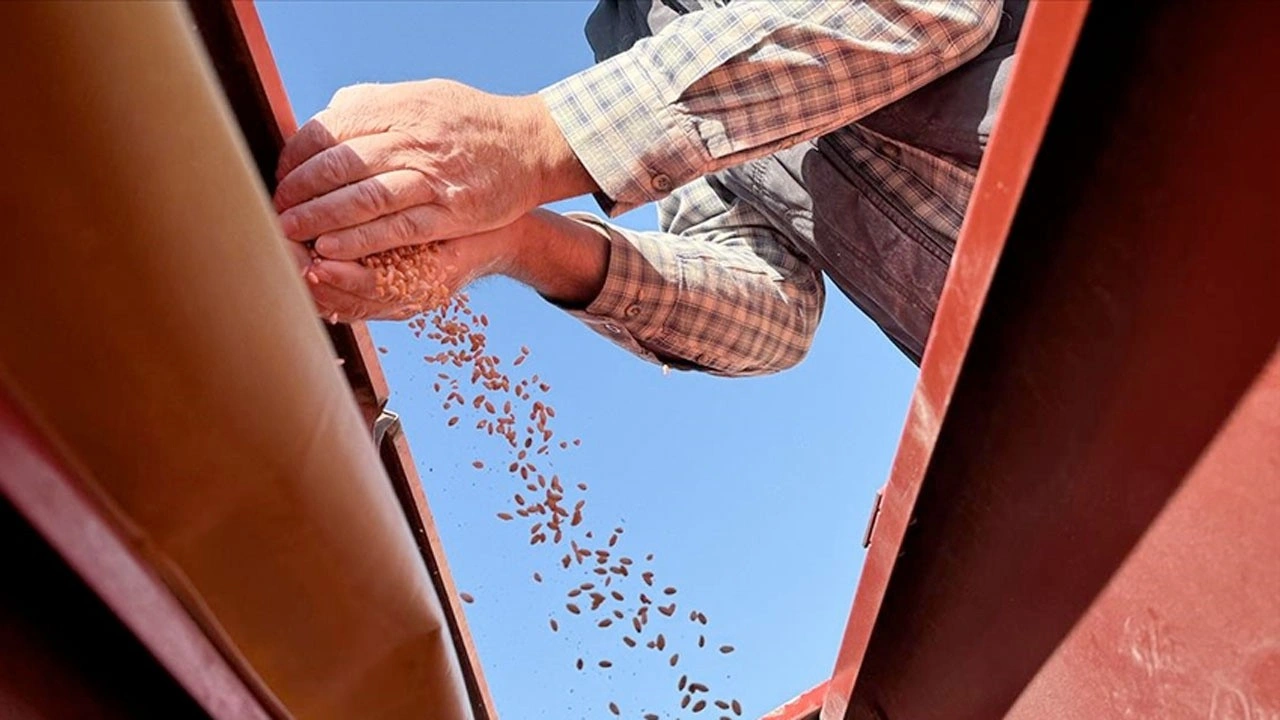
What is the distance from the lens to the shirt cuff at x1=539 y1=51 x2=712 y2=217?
114cm

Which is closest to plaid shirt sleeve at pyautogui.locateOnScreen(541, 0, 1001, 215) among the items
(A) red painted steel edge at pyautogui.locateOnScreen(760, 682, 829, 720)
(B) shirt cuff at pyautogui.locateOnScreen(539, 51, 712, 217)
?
(B) shirt cuff at pyautogui.locateOnScreen(539, 51, 712, 217)

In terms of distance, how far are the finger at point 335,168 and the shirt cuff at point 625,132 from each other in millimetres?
268

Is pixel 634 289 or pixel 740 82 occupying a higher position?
pixel 740 82

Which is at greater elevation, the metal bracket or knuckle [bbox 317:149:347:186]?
knuckle [bbox 317:149:347:186]

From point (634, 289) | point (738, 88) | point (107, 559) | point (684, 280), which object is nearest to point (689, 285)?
point (684, 280)

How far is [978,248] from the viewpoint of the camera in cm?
61

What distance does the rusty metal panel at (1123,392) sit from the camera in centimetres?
52

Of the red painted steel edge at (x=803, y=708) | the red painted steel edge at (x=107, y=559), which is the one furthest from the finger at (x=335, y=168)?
the red painted steel edge at (x=803, y=708)

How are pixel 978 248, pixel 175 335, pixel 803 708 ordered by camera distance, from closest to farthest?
pixel 175 335
pixel 978 248
pixel 803 708

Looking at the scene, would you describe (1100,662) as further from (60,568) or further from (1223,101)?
(60,568)

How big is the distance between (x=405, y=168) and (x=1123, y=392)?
626 mm

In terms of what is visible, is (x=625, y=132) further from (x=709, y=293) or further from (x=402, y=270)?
(x=709, y=293)

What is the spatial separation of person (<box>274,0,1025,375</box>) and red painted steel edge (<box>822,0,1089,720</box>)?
492 millimetres

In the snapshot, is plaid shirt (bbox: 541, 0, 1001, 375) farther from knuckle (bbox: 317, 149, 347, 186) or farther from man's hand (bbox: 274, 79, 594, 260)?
knuckle (bbox: 317, 149, 347, 186)
